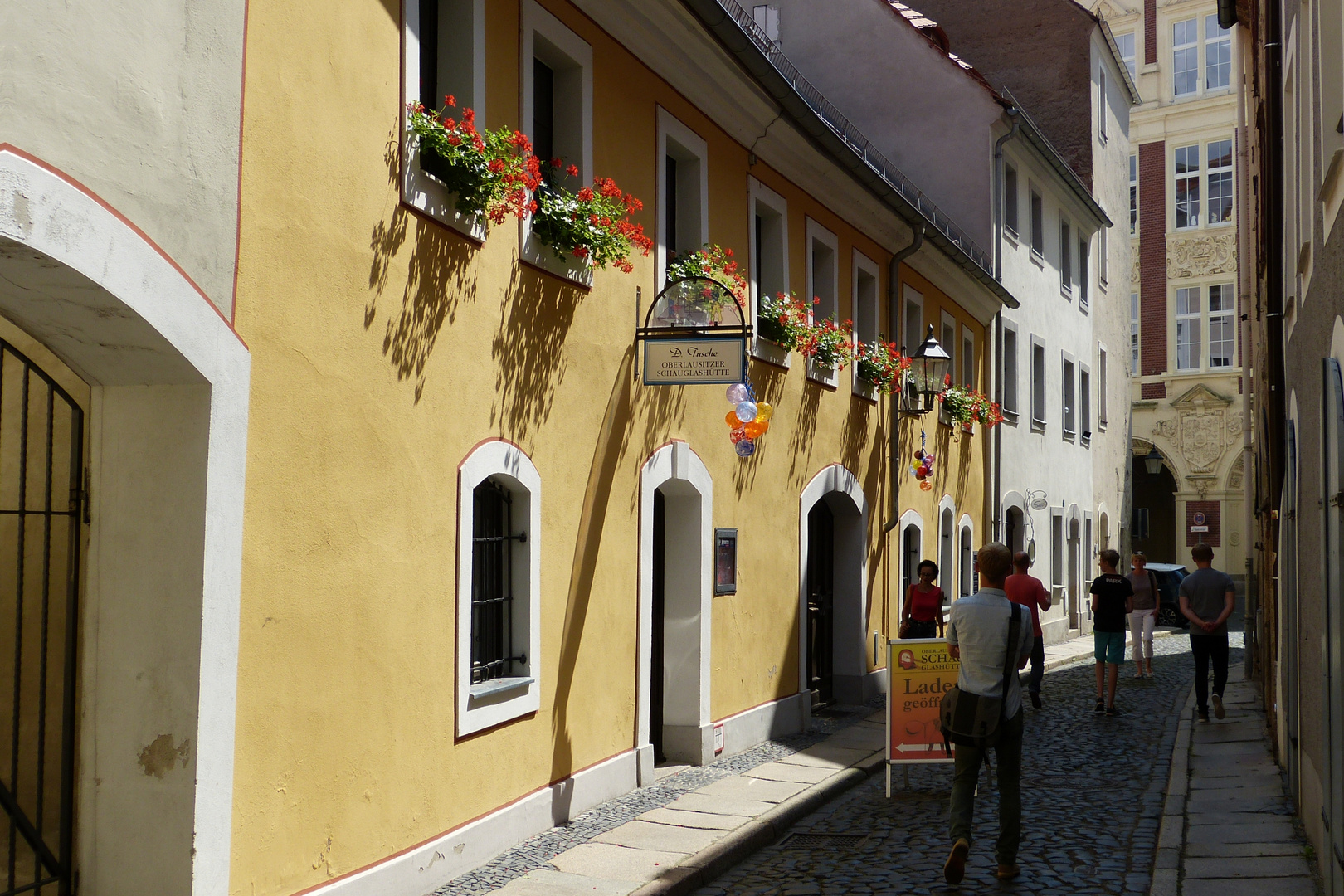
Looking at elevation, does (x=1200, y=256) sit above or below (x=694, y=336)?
above

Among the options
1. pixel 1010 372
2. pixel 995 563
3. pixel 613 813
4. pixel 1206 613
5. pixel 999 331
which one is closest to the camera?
pixel 995 563

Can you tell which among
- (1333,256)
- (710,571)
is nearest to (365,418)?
(1333,256)

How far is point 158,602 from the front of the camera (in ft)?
17.5

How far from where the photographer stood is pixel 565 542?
871cm

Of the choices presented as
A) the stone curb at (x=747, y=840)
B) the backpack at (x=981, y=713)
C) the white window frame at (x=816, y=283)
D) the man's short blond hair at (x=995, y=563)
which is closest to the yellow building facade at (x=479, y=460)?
the white window frame at (x=816, y=283)

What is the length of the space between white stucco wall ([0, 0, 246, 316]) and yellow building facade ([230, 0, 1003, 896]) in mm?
183

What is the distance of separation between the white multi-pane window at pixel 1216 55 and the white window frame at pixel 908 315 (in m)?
28.5

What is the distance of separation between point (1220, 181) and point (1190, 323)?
4.35 meters

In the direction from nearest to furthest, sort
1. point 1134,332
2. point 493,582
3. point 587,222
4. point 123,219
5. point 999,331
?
point 123,219 → point 493,582 → point 587,222 → point 999,331 → point 1134,332

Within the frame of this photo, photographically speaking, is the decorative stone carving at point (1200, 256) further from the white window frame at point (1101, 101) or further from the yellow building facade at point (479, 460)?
the yellow building facade at point (479, 460)

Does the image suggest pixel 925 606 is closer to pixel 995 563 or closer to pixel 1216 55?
pixel 995 563

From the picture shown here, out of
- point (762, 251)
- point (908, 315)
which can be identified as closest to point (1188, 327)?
point (908, 315)

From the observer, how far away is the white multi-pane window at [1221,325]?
40719mm

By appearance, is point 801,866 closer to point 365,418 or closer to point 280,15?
point 365,418
